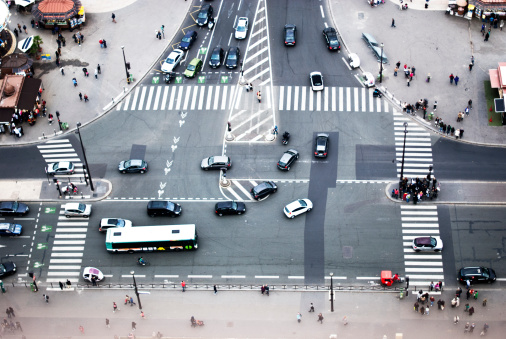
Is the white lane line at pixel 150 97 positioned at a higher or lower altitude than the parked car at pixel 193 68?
lower

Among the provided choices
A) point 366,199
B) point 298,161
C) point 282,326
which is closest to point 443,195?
point 366,199

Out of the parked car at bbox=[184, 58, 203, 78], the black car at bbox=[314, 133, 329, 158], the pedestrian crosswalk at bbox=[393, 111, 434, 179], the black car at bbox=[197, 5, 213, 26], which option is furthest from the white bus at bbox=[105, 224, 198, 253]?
the black car at bbox=[197, 5, 213, 26]

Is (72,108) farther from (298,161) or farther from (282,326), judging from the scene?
(282,326)

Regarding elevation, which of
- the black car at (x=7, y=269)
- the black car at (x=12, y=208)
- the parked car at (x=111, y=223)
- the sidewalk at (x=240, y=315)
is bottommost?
the sidewalk at (x=240, y=315)

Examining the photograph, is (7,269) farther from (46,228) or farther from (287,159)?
(287,159)

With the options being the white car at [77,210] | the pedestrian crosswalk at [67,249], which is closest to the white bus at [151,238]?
the pedestrian crosswalk at [67,249]


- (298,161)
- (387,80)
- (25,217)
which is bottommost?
(25,217)

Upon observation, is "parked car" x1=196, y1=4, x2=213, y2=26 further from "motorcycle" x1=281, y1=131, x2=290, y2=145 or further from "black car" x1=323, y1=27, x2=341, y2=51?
"motorcycle" x1=281, y1=131, x2=290, y2=145

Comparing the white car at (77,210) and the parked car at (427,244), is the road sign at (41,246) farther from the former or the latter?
the parked car at (427,244)
